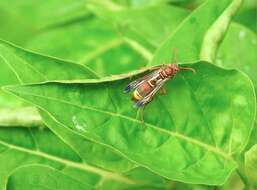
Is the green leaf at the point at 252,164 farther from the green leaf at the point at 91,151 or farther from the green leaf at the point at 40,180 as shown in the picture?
the green leaf at the point at 40,180

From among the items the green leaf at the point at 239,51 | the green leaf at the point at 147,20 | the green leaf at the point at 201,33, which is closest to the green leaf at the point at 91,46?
the green leaf at the point at 147,20

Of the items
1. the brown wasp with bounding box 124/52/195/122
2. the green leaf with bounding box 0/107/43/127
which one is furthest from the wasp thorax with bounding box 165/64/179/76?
the green leaf with bounding box 0/107/43/127

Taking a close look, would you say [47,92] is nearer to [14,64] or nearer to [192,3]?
[14,64]

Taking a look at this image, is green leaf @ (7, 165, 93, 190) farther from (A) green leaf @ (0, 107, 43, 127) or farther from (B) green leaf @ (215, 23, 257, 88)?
(B) green leaf @ (215, 23, 257, 88)

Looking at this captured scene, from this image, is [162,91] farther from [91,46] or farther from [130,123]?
[91,46]

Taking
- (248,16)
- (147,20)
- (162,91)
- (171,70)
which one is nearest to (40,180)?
(162,91)

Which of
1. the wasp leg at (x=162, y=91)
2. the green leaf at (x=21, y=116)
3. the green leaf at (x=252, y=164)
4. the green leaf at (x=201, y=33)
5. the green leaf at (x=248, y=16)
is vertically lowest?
the green leaf at (x=252, y=164)

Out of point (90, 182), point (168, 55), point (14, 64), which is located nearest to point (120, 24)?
point (168, 55)
